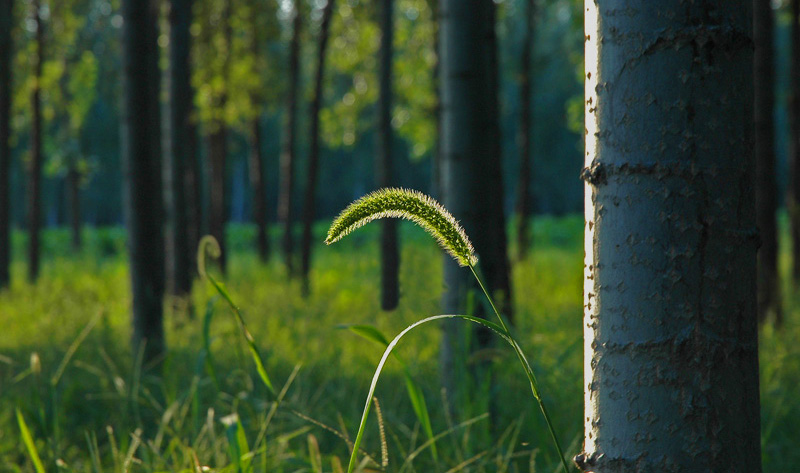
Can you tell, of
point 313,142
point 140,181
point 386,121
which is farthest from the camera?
point 313,142

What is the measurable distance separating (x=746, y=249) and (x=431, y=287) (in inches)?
139

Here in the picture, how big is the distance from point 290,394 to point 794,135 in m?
7.50

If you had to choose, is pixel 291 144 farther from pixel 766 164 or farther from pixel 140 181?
pixel 766 164

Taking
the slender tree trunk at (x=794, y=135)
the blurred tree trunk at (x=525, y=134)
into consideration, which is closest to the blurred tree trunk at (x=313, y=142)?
the blurred tree trunk at (x=525, y=134)

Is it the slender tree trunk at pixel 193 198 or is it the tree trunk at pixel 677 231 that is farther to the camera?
the slender tree trunk at pixel 193 198

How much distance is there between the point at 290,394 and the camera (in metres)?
3.84

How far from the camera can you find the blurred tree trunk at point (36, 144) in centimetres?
1137

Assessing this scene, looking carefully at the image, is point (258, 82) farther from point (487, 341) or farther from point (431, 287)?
point (487, 341)

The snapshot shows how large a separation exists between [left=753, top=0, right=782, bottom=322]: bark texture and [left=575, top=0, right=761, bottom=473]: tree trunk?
5700 millimetres

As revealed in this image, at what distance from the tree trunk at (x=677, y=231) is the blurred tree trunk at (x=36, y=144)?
12.1 meters

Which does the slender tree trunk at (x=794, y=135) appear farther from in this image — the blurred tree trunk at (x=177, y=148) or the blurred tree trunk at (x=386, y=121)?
the blurred tree trunk at (x=177, y=148)

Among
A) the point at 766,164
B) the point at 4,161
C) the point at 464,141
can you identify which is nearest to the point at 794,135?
the point at 766,164

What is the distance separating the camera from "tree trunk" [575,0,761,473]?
121cm

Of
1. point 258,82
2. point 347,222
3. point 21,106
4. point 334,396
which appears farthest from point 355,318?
point 21,106
